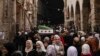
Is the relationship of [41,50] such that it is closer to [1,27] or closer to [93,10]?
[1,27]

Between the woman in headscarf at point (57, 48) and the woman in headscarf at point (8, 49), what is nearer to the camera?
the woman in headscarf at point (8, 49)

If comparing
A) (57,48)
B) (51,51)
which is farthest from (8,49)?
(57,48)

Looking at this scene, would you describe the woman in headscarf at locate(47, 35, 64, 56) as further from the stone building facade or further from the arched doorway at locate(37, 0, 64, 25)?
the arched doorway at locate(37, 0, 64, 25)

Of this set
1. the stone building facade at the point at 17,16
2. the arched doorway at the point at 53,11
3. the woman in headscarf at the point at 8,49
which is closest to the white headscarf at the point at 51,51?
the woman in headscarf at the point at 8,49

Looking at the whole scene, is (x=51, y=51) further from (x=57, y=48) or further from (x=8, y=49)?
(x=8, y=49)

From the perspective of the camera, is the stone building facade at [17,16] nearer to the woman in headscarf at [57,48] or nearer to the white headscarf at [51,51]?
the woman in headscarf at [57,48]

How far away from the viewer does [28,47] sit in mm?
10578

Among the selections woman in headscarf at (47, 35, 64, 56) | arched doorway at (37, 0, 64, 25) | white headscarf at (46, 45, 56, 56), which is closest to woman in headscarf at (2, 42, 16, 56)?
white headscarf at (46, 45, 56, 56)

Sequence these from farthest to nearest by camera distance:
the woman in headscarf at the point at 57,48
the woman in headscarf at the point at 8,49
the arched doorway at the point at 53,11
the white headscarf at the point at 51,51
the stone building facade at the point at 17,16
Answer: the arched doorway at the point at 53,11 < the stone building facade at the point at 17,16 < the woman in headscarf at the point at 57,48 < the white headscarf at the point at 51,51 < the woman in headscarf at the point at 8,49

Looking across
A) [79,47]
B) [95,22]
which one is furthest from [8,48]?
[95,22]

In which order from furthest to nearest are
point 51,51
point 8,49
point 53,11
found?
point 53,11 → point 51,51 → point 8,49

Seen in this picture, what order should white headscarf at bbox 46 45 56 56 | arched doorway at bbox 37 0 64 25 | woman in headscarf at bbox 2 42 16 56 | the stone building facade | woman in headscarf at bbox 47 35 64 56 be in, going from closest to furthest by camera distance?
woman in headscarf at bbox 2 42 16 56 < white headscarf at bbox 46 45 56 56 < woman in headscarf at bbox 47 35 64 56 < the stone building facade < arched doorway at bbox 37 0 64 25

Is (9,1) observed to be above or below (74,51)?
above

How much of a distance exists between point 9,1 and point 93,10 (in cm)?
758
